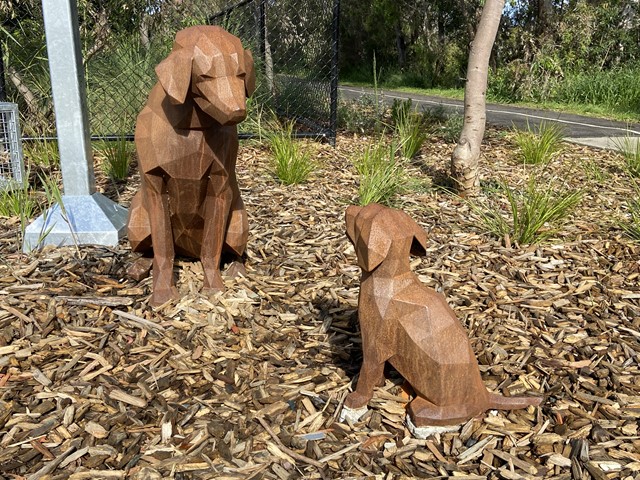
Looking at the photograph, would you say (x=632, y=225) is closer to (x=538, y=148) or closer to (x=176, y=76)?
(x=538, y=148)

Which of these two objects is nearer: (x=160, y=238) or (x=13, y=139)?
(x=160, y=238)

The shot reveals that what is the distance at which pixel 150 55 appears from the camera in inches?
291

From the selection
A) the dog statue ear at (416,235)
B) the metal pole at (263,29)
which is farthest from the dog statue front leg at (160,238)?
the metal pole at (263,29)

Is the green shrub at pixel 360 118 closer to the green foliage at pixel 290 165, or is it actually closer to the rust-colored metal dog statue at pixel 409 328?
the green foliage at pixel 290 165

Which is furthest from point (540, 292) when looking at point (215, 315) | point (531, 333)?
point (215, 315)

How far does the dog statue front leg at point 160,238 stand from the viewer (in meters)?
2.76

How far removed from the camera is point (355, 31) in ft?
101

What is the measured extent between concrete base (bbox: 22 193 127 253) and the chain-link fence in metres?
2.89

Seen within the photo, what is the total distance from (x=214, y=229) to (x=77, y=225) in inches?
51.5

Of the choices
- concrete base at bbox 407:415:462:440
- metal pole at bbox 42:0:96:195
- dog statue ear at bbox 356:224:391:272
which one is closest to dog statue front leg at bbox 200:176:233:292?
dog statue ear at bbox 356:224:391:272

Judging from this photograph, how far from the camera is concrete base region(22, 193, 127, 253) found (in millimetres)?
3549

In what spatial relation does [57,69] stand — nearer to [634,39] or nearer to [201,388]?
[201,388]

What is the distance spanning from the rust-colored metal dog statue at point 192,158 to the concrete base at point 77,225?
61 centimetres

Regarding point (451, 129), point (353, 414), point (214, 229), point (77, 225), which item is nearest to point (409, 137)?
point (451, 129)
